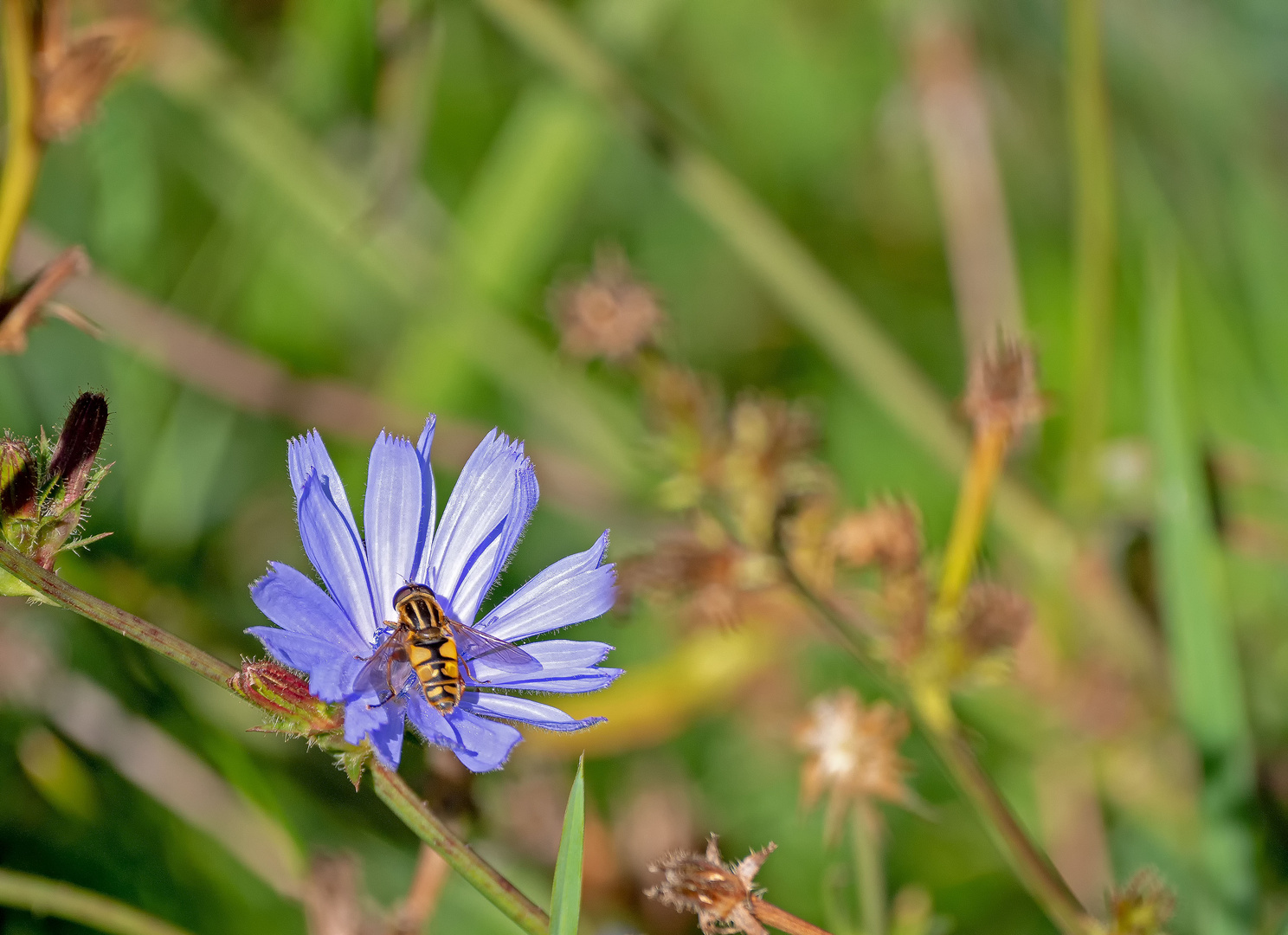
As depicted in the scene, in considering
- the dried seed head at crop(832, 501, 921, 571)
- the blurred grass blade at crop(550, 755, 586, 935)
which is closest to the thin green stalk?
the blurred grass blade at crop(550, 755, 586, 935)

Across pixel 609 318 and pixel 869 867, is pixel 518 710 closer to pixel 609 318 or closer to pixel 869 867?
pixel 869 867

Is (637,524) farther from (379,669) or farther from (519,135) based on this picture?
(379,669)

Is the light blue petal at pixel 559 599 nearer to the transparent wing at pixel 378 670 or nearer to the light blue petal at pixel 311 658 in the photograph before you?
the transparent wing at pixel 378 670

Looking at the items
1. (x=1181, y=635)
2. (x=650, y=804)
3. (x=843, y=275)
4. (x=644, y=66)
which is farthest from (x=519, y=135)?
(x=1181, y=635)

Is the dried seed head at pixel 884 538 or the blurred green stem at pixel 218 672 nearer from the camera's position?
the blurred green stem at pixel 218 672

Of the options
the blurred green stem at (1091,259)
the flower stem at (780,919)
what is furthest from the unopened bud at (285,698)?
the blurred green stem at (1091,259)

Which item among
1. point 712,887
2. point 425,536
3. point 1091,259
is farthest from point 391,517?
point 1091,259
